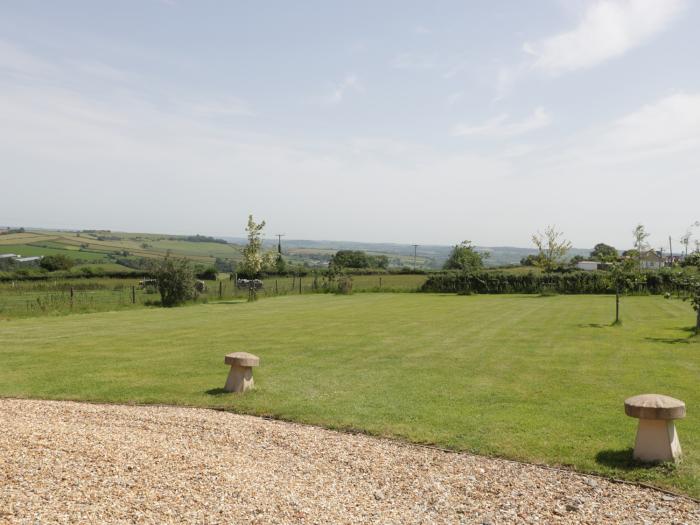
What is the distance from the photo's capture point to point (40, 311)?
78.9ft

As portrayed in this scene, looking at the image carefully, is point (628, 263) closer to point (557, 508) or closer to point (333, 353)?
point (333, 353)

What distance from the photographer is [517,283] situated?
42.5 meters

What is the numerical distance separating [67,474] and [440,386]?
6658 mm

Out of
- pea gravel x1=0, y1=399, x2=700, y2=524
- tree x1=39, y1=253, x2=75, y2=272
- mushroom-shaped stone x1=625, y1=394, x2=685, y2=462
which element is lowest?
pea gravel x1=0, y1=399, x2=700, y2=524

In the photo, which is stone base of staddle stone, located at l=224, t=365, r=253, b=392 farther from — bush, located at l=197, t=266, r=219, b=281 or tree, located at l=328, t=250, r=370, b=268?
tree, located at l=328, t=250, r=370, b=268

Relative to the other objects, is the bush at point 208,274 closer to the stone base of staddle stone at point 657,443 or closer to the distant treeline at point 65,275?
the distant treeline at point 65,275

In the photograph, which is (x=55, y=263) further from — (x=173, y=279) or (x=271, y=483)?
(x=271, y=483)

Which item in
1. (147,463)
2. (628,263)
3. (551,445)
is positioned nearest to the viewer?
(147,463)

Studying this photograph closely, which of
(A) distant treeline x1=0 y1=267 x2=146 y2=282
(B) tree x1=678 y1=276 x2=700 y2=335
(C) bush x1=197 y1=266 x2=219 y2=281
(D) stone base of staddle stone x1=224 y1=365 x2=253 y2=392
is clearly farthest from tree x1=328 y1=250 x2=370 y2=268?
(D) stone base of staddle stone x1=224 y1=365 x2=253 y2=392

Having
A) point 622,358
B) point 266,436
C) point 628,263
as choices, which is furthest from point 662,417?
point 628,263

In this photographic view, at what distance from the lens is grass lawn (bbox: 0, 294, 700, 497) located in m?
7.59

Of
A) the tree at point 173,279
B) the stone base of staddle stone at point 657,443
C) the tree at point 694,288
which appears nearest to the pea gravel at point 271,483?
the stone base of staddle stone at point 657,443

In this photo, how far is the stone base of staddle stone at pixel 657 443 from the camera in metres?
6.49

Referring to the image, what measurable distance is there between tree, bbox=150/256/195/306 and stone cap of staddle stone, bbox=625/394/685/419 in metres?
26.2
